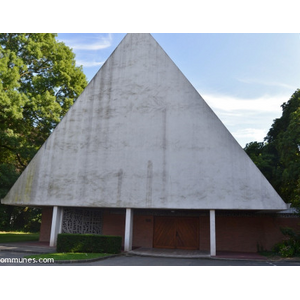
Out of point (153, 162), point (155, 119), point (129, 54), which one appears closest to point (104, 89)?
point (129, 54)

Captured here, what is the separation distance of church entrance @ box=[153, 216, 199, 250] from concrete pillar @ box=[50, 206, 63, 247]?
21.3 ft

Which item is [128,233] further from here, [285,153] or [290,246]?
[285,153]

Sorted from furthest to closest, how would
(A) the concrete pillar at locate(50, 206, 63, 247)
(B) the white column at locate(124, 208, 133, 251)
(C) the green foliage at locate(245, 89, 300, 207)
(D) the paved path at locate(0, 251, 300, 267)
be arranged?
(C) the green foliage at locate(245, 89, 300, 207)
(A) the concrete pillar at locate(50, 206, 63, 247)
(B) the white column at locate(124, 208, 133, 251)
(D) the paved path at locate(0, 251, 300, 267)

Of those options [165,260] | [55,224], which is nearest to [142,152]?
A: [165,260]

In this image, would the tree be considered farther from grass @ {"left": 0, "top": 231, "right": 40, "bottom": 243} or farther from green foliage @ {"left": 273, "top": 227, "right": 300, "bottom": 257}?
green foliage @ {"left": 273, "top": 227, "right": 300, "bottom": 257}

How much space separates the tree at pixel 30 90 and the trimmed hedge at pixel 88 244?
27.2 ft

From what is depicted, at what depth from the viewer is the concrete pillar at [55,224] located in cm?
1777

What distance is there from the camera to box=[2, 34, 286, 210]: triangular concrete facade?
631 inches

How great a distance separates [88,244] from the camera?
1560 cm

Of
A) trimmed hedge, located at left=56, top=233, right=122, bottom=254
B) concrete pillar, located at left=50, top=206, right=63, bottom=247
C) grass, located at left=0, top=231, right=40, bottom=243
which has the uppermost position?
concrete pillar, located at left=50, top=206, right=63, bottom=247

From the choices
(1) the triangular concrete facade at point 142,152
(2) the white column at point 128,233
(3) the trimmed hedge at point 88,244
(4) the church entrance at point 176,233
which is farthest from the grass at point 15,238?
(4) the church entrance at point 176,233

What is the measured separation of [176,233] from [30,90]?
1773cm

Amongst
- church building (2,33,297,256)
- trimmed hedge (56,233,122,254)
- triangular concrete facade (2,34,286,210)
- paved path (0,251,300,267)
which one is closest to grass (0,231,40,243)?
church building (2,33,297,256)

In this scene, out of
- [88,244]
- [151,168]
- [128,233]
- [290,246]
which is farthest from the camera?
[151,168]
